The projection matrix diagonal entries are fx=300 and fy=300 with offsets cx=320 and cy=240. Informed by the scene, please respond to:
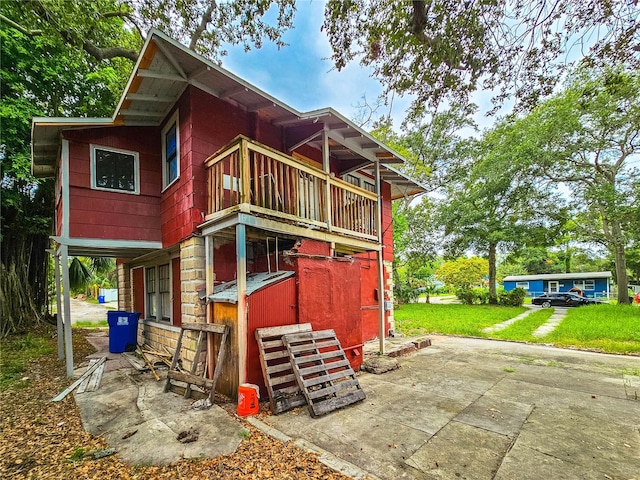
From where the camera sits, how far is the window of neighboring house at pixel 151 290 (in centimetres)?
795

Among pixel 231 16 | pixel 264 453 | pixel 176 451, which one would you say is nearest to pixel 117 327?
pixel 176 451

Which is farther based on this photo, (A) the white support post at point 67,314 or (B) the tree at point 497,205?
(B) the tree at point 497,205

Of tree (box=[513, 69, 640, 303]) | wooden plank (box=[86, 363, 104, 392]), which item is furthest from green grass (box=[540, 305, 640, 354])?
wooden plank (box=[86, 363, 104, 392])

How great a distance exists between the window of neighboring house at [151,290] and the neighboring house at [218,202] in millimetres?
278

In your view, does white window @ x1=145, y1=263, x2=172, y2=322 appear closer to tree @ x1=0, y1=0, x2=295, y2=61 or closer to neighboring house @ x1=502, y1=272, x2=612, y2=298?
tree @ x1=0, y1=0, x2=295, y2=61

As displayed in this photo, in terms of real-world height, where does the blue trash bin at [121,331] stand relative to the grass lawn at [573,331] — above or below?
above

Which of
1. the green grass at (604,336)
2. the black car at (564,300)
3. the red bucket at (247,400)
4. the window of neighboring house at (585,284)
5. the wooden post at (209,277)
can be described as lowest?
the black car at (564,300)

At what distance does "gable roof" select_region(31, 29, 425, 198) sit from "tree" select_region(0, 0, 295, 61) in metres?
2.22

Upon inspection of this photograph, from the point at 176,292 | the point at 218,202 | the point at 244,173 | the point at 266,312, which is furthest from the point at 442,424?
the point at 176,292

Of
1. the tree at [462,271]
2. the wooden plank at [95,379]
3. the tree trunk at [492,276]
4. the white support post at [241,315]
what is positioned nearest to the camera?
the white support post at [241,315]

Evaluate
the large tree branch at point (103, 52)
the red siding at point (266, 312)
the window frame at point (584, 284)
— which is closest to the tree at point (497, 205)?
the window frame at point (584, 284)

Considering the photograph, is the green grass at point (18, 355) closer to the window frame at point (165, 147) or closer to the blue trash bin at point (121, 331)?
the blue trash bin at point (121, 331)

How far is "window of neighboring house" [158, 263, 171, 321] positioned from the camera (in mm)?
7207

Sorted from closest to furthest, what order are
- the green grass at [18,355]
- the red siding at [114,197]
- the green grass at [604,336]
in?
the green grass at [18,355]
the red siding at [114,197]
the green grass at [604,336]
